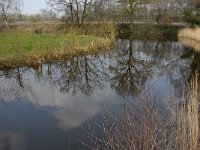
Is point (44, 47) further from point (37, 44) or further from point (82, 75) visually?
point (82, 75)

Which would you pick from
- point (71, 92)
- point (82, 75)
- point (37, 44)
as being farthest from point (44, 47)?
point (71, 92)

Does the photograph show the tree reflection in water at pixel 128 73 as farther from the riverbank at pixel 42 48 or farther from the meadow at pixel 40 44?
the meadow at pixel 40 44

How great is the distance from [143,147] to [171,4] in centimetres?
3801

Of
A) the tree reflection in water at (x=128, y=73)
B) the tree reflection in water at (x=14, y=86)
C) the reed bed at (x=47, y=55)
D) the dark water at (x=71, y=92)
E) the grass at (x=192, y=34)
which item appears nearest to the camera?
the dark water at (x=71, y=92)

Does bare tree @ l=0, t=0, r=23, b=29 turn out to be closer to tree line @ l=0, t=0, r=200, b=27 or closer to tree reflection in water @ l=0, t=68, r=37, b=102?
tree line @ l=0, t=0, r=200, b=27

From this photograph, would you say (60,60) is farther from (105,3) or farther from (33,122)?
(105,3)

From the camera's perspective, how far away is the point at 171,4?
40.7 metres

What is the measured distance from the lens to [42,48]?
53.9ft

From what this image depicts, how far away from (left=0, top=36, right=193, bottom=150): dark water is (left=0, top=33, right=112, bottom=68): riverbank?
1.60 feet

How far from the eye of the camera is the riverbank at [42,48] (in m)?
14.2

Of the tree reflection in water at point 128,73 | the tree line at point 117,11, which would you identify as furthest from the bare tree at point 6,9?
the tree reflection in water at point 128,73

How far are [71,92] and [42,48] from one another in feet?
19.3

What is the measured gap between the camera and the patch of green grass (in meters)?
15.5

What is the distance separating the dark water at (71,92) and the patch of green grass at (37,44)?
105cm
